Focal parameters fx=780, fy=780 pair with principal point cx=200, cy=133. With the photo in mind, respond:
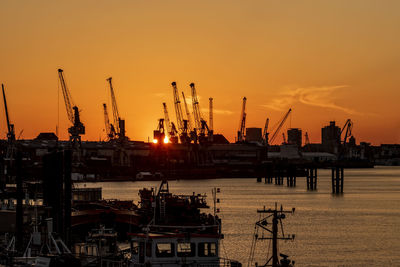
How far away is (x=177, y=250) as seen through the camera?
34531 millimetres

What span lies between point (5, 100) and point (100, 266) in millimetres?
128055

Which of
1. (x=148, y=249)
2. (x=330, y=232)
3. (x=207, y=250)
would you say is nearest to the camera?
(x=148, y=249)

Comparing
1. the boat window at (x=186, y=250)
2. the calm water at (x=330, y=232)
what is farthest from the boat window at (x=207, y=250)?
the calm water at (x=330, y=232)

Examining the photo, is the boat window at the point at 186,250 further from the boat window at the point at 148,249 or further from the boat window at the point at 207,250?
the boat window at the point at 148,249

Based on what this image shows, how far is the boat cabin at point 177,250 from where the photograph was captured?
112ft

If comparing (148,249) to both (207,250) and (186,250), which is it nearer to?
(186,250)

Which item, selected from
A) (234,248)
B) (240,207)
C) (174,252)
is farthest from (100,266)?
(240,207)

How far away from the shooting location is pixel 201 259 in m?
34.5

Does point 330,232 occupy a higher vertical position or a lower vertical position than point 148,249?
lower

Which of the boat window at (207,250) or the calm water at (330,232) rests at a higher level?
the boat window at (207,250)

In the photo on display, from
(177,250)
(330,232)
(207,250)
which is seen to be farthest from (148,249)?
(330,232)

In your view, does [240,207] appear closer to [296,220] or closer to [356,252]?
[296,220]

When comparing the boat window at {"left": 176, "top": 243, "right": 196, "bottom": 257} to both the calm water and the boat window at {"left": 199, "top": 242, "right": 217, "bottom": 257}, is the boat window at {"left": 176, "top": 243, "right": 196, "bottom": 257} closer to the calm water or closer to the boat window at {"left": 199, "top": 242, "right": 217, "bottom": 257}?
the boat window at {"left": 199, "top": 242, "right": 217, "bottom": 257}

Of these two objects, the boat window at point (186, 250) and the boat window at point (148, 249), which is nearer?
the boat window at point (148, 249)
